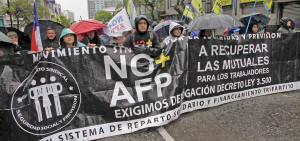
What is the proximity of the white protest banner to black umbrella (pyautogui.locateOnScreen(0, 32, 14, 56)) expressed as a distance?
227 cm

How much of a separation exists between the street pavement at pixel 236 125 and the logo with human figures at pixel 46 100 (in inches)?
30.8

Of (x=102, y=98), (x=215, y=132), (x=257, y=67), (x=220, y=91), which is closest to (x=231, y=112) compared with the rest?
(x=220, y=91)

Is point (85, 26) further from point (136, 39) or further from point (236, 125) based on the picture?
point (236, 125)

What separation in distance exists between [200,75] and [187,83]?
1.10 ft

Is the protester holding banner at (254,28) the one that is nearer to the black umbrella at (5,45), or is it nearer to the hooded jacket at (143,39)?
the hooded jacket at (143,39)

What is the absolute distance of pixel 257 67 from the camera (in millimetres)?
4816

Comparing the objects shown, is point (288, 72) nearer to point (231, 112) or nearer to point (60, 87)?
point (231, 112)

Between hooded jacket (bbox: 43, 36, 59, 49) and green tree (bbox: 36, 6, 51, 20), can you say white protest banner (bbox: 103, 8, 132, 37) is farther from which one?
green tree (bbox: 36, 6, 51, 20)

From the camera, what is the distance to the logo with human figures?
2973 millimetres

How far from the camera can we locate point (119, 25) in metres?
5.18

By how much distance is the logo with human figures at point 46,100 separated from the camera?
297 centimetres

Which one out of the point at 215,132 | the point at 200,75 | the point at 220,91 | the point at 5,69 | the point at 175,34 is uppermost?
the point at 175,34

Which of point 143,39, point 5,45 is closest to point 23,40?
point 5,45

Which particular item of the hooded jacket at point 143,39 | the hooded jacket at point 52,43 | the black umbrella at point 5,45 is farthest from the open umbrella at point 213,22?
the black umbrella at point 5,45
